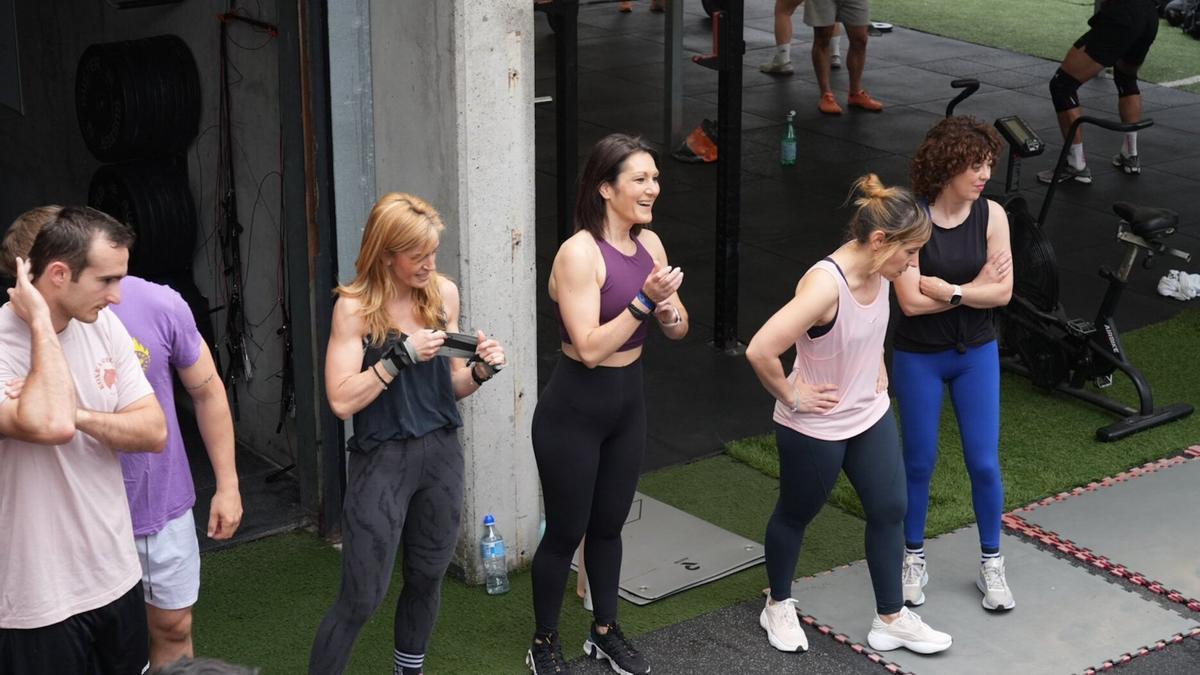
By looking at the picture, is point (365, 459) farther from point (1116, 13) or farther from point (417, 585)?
point (1116, 13)

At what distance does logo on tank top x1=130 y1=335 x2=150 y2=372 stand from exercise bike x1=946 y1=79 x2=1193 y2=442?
13.7 ft

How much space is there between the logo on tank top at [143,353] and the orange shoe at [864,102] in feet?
33.5

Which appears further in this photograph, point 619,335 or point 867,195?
point 867,195

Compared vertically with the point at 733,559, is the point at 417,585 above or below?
above

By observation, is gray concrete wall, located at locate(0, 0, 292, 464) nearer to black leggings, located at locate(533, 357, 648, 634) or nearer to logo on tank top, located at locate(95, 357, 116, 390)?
black leggings, located at locate(533, 357, 648, 634)

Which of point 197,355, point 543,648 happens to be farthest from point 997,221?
point 197,355

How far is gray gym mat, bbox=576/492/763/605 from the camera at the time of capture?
5508 mm

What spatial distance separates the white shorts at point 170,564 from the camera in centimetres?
394

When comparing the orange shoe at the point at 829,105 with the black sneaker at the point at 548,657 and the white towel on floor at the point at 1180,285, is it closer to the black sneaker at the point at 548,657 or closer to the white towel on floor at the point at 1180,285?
the white towel on floor at the point at 1180,285

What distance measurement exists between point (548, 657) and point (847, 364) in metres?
1.34

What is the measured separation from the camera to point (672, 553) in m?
5.74

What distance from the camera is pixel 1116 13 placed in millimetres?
10320

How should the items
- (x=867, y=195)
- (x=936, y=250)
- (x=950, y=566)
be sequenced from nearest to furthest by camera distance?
(x=867, y=195), (x=936, y=250), (x=950, y=566)

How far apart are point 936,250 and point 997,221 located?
9.6 inches
